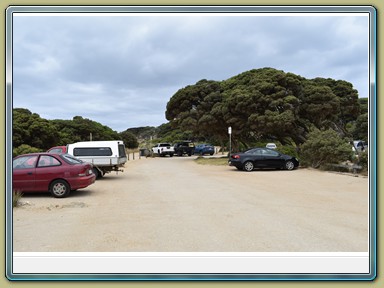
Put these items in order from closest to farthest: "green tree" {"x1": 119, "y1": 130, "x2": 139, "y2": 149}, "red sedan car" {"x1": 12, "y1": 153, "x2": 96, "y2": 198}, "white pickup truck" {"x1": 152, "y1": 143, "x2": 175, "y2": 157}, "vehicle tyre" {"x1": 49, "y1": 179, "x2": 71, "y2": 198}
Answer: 1. "red sedan car" {"x1": 12, "y1": 153, "x2": 96, "y2": 198}
2. "vehicle tyre" {"x1": 49, "y1": 179, "x2": 71, "y2": 198}
3. "white pickup truck" {"x1": 152, "y1": 143, "x2": 175, "y2": 157}
4. "green tree" {"x1": 119, "y1": 130, "x2": 139, "y2": 149}

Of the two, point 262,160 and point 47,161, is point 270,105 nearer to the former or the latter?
point 262,160

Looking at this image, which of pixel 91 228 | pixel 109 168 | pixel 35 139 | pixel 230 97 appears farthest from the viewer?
pixel 230 97

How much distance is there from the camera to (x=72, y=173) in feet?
36.9

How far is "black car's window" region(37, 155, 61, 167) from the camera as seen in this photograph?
11217 millimetres

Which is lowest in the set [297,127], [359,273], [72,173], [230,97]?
[359,273]

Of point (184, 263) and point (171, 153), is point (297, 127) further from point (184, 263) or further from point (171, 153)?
point (184, 263)

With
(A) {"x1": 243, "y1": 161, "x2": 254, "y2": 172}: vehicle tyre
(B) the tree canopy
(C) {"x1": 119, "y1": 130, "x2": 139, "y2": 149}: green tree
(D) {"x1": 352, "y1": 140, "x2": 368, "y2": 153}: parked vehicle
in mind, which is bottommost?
(A) {"x1": 243, "y1": 161, "x2": 254, "y2": 172}: vehicle tyre

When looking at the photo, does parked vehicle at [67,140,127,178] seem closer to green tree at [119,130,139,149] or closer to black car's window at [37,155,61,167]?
black car's window at [37,155,61,167]

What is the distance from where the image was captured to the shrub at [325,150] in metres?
18.9

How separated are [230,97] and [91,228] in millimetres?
22064

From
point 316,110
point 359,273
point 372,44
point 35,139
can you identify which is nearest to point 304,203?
point 359,273

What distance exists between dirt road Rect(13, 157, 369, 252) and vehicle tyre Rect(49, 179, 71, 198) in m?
0.32

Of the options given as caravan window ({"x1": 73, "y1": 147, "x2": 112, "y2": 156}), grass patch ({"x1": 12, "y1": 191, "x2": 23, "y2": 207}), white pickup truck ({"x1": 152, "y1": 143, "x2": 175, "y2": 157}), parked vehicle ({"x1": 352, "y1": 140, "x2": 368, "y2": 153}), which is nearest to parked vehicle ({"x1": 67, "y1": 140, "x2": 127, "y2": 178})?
caravan window ({"x1": 73, "y1": 147, "x2": 112, "y2": 156})

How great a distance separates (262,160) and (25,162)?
41.9 feet
